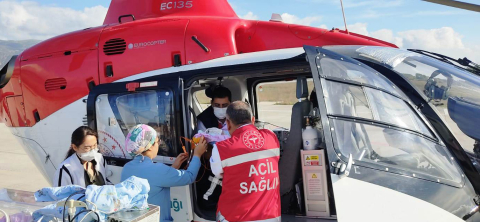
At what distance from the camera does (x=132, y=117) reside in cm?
373

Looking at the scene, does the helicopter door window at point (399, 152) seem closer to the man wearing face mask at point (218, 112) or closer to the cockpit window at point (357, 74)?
the cockpit window at point (357, 74)

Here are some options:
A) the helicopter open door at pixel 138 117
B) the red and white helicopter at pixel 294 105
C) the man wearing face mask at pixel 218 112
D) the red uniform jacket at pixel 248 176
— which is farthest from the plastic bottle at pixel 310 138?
the man wearing face mask at pixel 218 112

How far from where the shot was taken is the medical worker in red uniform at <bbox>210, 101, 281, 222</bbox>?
256 cm

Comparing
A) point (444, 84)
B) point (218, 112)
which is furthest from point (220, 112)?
point (444, 84)

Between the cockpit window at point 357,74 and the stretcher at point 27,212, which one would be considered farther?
the cockpit window at point 357,74

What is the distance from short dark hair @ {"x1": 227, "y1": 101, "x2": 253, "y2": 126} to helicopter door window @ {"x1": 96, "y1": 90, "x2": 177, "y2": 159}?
92cm

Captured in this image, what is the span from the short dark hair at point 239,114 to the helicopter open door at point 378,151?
19.9 inches

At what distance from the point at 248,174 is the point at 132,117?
1638 mm

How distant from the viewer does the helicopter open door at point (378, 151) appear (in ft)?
8.16

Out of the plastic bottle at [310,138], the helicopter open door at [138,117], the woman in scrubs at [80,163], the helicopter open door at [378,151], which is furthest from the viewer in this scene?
the helicopter open door at [138,117]

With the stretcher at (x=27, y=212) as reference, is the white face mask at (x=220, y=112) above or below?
above

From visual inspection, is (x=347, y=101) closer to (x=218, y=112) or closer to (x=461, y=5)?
(x=461, y=5)

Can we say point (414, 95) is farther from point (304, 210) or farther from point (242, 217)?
point (242, 217)

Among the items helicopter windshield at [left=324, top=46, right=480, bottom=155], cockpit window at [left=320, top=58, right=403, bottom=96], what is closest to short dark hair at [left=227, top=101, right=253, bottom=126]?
cockpit window at [left=320, top=58, right=403, bottom=96]
